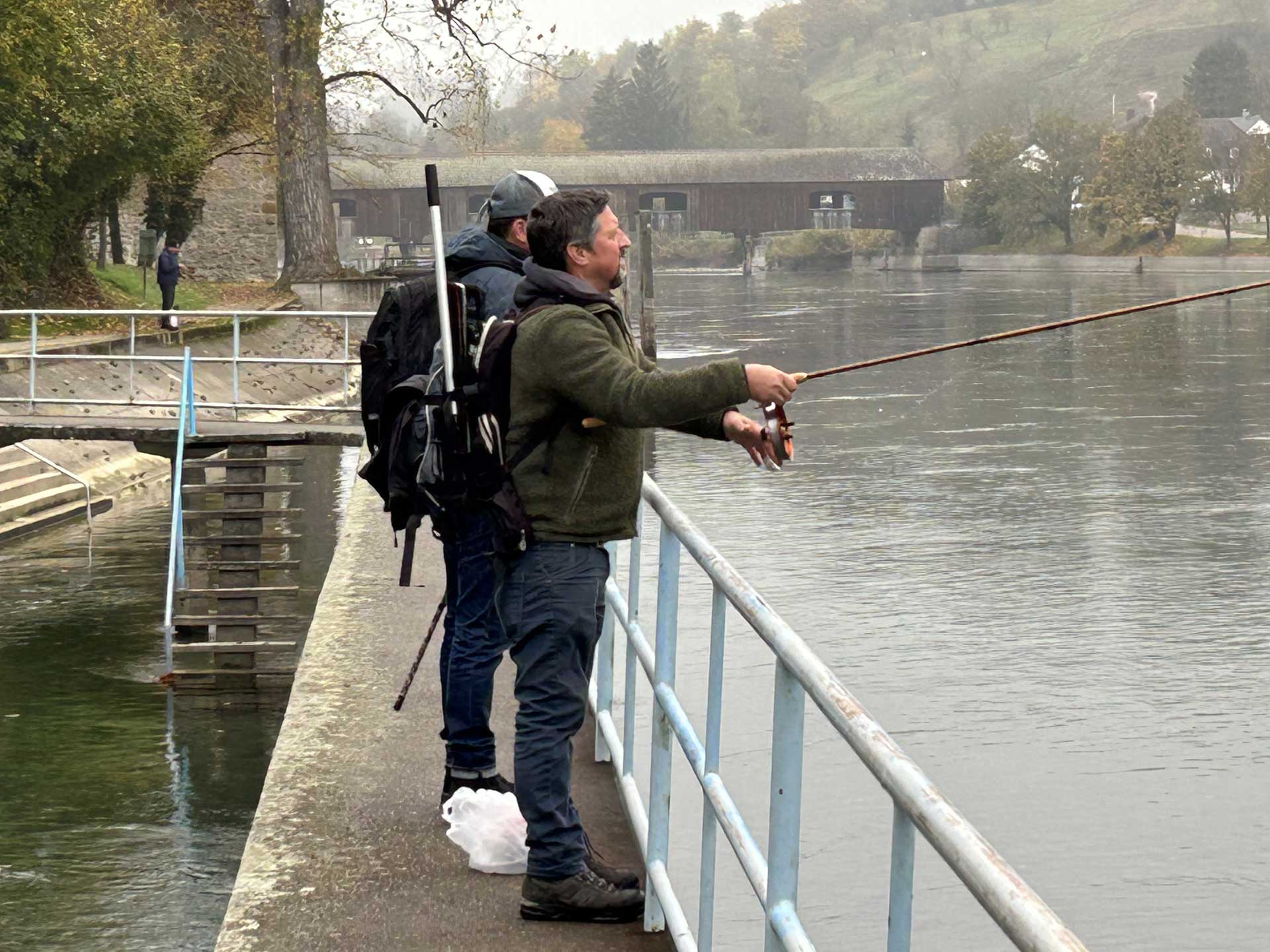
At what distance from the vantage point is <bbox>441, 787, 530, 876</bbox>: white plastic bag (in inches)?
178

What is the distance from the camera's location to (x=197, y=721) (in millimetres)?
11922

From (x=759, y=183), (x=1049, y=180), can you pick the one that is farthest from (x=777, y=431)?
(x=1049, y=180)

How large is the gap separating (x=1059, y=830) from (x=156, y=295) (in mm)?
30451

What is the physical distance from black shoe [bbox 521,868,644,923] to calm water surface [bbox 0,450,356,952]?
13.0 ft

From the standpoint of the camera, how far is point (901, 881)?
7.69 ft

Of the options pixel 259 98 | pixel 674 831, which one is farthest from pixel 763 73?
pixel 674 831

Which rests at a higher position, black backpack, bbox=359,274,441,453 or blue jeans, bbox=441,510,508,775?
black backpack, bbox=359,274,441,453

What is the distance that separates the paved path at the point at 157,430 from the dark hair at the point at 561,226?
1026 cm

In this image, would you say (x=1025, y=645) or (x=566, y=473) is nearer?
(x=566, y=473)

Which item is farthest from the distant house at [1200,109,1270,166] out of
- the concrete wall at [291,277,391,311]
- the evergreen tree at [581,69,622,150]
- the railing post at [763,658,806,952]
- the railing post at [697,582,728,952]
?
the railing post at [763,658,806,952]

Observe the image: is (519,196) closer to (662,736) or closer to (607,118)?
(662,736)

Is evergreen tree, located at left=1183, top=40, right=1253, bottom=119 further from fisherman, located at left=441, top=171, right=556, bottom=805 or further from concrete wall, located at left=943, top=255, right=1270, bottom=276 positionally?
fisherman, located at left=441, top=171, right=556, bottom=805

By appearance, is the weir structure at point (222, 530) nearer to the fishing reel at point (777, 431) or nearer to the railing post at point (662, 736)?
the railing post at point (662, 736)

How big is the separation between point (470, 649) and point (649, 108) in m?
136
